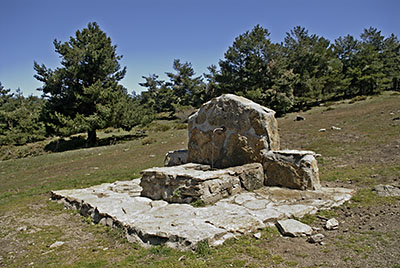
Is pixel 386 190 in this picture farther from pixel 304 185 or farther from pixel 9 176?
pixel 9 176

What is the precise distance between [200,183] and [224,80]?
27.8 metres

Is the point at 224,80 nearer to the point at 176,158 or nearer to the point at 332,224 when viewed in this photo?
the point at 176,158

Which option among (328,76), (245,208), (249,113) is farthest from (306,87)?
(245,208)

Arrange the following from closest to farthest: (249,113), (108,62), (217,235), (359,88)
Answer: (217,235)
(249,113)
(108,62)
(359,88)

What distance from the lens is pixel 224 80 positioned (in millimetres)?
31844

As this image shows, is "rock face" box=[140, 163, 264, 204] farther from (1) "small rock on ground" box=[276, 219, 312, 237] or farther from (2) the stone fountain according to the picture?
(1) "small rock on ground" box=[276, 219, 312, 237]

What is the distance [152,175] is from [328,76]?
3316 cm

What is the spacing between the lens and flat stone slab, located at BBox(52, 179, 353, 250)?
391 centimetres

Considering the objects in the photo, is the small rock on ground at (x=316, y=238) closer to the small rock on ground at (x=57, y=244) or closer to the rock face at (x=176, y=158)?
the small rock on ground at (x=57, y=244)

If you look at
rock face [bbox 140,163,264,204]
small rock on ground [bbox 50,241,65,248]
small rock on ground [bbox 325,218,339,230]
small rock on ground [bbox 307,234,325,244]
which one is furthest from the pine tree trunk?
small rock on ground [bbox 307,234,325,244]

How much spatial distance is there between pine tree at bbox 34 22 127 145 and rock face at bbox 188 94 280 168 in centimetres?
1673

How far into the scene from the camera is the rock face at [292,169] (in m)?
5.71

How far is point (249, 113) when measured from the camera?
6555mm

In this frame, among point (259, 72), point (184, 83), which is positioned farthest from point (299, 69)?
point (184, 83)
